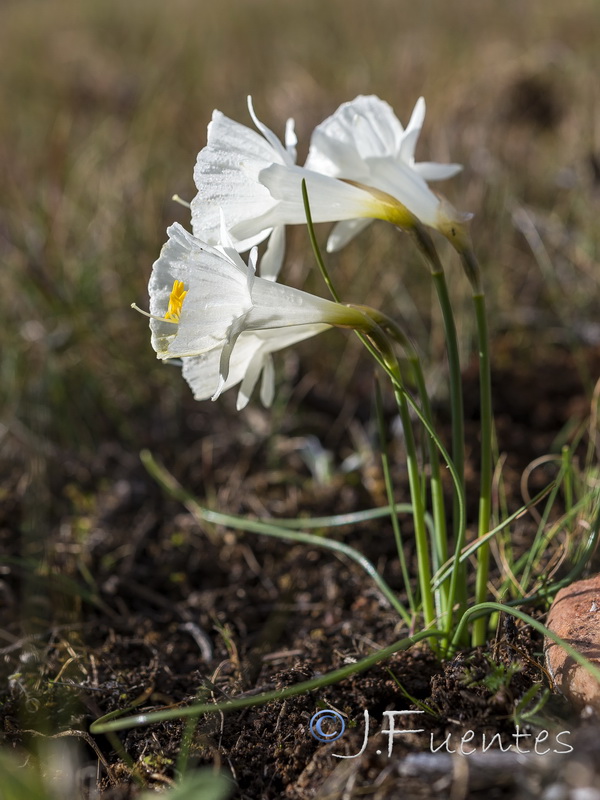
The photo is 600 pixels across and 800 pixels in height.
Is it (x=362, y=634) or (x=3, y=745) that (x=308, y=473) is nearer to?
(x=362, y=634)

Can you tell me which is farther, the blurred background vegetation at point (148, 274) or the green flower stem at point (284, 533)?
the blurred background vegetation at point (148, 274)

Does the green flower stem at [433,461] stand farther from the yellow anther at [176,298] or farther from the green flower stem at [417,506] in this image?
the yellow anther at [176,298]

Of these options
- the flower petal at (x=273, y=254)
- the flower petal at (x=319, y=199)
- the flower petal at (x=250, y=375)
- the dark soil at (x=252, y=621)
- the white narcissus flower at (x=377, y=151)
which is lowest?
the dark soil at (x=252, y=621)

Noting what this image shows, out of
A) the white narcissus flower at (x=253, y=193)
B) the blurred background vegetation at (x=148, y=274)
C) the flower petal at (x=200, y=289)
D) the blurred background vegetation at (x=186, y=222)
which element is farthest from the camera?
the blurred background vegetation at (x=186, y=222)

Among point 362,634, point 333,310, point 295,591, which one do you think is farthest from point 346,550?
point 333,310

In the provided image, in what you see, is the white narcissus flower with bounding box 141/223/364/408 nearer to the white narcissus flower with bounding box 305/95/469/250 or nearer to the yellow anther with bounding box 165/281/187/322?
the yellow anther with bounding box 165/281/187/322

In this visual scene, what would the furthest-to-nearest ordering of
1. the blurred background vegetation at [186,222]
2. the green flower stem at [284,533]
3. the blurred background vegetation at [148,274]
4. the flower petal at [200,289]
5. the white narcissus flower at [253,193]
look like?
the blurred background vegetation at [186,222] → the blurred background vegetation at [148,274] → the green flower stem at [284,533] → the white narcissus flower at [253,193] → the flower petal at [200,289]

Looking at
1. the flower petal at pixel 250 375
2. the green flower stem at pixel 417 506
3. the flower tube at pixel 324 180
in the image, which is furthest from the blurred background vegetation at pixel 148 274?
the flower tube at pixel 324 180

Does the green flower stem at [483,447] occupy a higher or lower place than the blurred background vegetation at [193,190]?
lower
